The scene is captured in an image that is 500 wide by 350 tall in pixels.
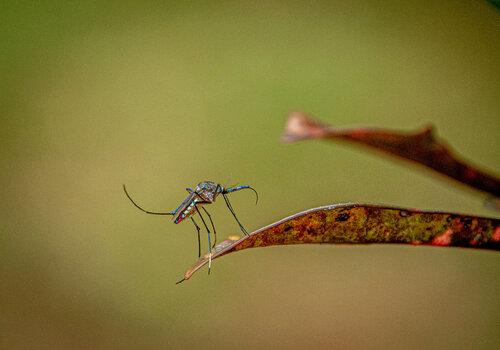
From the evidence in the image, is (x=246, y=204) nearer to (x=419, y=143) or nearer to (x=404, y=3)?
(x=404, y=3)

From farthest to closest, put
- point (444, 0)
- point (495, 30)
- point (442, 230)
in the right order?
1. point (444, 0)
2. point (495, 30)
3. point (442, 230)

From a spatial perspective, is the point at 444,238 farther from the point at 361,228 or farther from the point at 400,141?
the point at 400,141

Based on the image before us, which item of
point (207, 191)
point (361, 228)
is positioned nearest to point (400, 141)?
point (361, 228)

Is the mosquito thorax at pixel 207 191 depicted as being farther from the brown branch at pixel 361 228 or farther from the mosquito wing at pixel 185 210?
the brown branch at pixel 361 228

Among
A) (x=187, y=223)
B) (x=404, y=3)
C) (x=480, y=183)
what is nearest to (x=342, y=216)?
(x=480, y=183)

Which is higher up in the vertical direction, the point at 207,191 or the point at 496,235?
the point at 207,191

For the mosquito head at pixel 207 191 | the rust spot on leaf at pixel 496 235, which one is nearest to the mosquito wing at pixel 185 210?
the mosquito head at pixel 207 191

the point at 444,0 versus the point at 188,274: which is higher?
the point at 444,0
